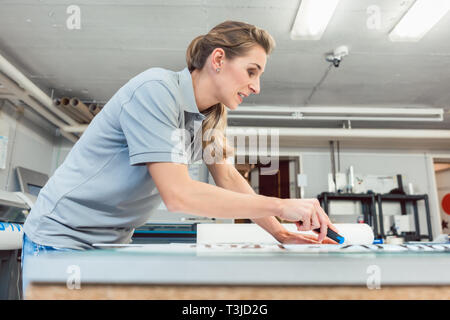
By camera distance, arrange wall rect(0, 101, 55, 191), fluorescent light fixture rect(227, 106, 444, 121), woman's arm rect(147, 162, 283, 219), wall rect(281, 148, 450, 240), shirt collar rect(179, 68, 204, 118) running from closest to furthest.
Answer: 1. woman's arm rect(147, 162, 283, 219)
2. shirt collar rect(179, 68, 204, 118)
3. wall rect(0, 101, 55, 191)
4. fluorescent light fixture rect(227, 106, 444, 121)
5. wall rect(281, 148, 450, 240)

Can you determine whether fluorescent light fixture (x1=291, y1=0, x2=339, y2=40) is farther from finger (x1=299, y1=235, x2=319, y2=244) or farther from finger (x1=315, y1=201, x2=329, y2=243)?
finger (x1=315, y1=201, x2=329, y2=243)

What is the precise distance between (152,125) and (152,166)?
0.08 metres

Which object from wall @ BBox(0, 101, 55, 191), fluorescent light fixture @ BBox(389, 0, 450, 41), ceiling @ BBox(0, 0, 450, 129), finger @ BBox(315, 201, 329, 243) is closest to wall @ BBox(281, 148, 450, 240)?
ceiling @ BBox(0, 0, 450, 129)

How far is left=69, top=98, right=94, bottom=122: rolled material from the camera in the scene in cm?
369

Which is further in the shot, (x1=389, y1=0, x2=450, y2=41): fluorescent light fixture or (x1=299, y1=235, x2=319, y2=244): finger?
(x1=389, y1=0, x2=450, y2=41): fluorescent light fixture

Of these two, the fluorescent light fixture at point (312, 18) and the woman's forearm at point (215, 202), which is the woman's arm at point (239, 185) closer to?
the woman's forearm at point (215, 202)

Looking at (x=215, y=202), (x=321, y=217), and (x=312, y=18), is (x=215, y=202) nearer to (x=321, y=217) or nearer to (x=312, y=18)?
(x=321, y=217)

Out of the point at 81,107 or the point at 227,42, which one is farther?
the point at 81,107

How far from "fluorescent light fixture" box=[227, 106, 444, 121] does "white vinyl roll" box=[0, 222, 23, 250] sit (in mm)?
2536

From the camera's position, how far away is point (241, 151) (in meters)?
5.31

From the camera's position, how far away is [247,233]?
1.40 metres

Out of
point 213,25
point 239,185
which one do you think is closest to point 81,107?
point 213,25

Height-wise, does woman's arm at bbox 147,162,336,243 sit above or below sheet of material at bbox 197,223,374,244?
above

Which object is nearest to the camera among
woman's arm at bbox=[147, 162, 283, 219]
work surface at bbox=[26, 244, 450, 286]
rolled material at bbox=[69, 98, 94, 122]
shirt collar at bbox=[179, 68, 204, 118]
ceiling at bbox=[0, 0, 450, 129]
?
work surface at bbox=[26, 244, 450, 286]
